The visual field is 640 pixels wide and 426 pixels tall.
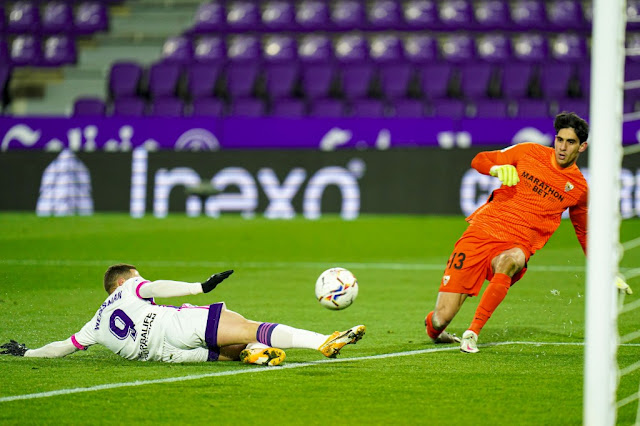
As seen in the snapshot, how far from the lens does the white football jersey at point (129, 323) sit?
5910 mm

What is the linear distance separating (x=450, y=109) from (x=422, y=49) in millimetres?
2354

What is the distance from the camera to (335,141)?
17.3 m

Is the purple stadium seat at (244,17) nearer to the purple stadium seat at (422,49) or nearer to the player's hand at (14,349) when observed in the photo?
the purple stadium seat at (422,49)

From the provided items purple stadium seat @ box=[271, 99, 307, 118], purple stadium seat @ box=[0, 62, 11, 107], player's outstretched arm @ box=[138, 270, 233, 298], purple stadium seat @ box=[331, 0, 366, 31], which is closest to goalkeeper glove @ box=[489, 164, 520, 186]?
player's outstretched arm @ box=[138, 270, 233, 298]

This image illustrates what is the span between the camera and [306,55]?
20.8m

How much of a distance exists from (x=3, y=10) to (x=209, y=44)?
206 inches

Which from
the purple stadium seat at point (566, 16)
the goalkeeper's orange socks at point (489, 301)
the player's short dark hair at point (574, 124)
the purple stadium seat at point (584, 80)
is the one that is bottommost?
the goalkeeper's orange socks at point (489, 301)

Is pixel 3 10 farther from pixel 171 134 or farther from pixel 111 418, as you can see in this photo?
pixel 111 418

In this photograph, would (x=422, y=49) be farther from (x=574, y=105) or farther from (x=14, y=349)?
(x=14, y=349)

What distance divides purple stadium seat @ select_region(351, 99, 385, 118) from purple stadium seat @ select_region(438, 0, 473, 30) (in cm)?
304

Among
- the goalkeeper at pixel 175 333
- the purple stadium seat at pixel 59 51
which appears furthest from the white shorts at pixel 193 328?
the purple stadium seat at pixel 59 51

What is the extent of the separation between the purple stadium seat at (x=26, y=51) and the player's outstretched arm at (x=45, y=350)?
649 inches

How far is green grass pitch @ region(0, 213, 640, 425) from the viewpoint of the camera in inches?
195

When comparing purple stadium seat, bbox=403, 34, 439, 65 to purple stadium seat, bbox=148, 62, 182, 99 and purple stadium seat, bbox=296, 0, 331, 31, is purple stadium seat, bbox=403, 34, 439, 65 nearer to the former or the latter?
purple stadium seat, bbox=296, 0, 331, 31
